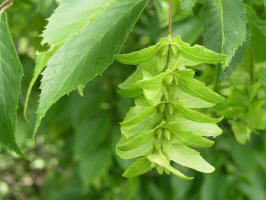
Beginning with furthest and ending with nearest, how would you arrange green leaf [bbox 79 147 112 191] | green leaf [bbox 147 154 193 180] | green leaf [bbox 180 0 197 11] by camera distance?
green leaf [bbox 79 147 112 191] → green leaf [bbox 180 0 197 11] → green leaf [bbox 147 154 193 180]

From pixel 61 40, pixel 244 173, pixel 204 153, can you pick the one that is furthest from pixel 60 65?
pixel 244 173

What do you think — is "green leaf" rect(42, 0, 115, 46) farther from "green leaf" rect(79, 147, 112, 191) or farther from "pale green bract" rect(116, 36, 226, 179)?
"green leaf" rect(79, 147, 112, 191)

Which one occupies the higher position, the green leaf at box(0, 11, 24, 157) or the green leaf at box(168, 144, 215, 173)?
the green leaf at box(0, 11, 24, 157)

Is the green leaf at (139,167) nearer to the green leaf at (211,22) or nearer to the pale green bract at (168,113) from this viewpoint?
the pale green bract at (168,113)

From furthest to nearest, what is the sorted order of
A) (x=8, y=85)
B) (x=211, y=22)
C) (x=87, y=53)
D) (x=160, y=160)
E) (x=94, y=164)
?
1. (x=94, y=164)
2. (x=211, y=22)
3. (x=8, y=85)
4. (x=87, y=53)
5. (x=160, y=160)

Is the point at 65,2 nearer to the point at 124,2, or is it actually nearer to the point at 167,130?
the point at 124,2

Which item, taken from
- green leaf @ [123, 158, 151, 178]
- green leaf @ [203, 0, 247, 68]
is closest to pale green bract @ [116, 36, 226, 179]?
green leaf @ [123, 158, 151, 178]

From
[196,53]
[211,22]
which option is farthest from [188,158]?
[211,22]

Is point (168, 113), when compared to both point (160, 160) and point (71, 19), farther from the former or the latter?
point (71, 19)

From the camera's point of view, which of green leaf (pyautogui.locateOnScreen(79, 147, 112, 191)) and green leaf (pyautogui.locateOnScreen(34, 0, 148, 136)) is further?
green leaf (pyautogui.locateOnScreen(79, 147, 112, 191))
